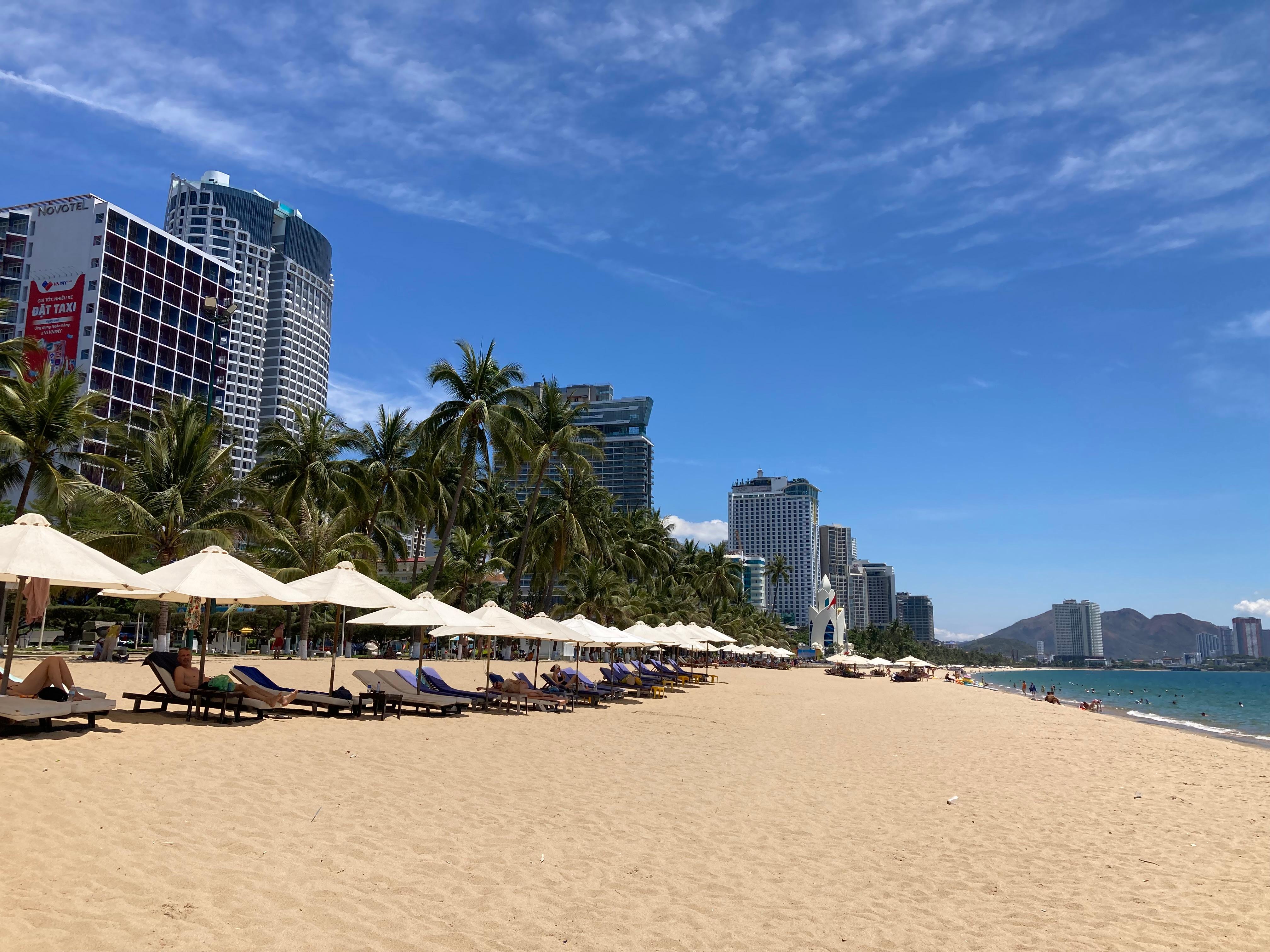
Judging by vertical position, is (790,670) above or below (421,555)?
below

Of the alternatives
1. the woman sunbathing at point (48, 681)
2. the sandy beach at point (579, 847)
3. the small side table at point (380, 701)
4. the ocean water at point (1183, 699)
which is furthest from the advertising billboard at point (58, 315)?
the ocean water at point (1183, 699)

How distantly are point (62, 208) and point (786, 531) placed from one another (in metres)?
145

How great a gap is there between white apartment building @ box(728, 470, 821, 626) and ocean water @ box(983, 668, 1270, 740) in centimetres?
4246

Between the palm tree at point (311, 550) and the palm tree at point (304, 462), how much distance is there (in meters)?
1.17

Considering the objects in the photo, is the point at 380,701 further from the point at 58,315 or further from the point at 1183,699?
the point at 58,315

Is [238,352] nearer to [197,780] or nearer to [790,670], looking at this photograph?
[790,670]

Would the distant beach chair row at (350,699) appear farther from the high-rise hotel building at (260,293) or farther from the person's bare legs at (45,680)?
the high-rise hotel building at (260,293)

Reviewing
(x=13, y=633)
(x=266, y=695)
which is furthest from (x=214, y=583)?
(x=13, y=633)

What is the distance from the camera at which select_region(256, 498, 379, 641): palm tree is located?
2934 cm

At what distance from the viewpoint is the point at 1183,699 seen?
249 ft

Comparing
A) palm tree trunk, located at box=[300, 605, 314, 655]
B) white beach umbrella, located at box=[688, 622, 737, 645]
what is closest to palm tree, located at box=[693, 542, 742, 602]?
white beach umbrella, located at box=[688, 622, 737, 645]

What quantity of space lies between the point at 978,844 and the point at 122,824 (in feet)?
24.0

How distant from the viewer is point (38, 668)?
9.45 m

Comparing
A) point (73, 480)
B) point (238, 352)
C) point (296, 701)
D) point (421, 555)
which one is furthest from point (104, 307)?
point (296, 701)
